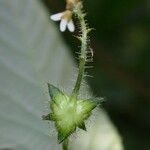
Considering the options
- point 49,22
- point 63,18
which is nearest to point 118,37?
point 49,22

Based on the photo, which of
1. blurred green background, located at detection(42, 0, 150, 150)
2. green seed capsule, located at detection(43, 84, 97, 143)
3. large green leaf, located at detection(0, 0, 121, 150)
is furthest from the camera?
blurred green background, located at detection(42, 0, 150, 150)

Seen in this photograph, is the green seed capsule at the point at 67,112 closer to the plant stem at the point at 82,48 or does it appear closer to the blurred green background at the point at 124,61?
the plant stem at the point at 82,48

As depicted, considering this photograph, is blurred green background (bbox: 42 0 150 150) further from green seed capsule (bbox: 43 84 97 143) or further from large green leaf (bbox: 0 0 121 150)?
green seed capsule (bbox: 43 84 97 143)

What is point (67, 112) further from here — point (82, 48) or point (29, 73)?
point (29, 73)

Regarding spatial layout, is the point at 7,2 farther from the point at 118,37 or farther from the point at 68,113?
the point at 118,37

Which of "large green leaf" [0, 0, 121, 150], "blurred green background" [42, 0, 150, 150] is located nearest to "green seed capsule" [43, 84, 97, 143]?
"large green leaf" [0, 0, 121, 150]

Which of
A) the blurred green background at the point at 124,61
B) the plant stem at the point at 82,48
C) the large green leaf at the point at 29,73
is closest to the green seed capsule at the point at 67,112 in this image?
the plant stem at the point at 82,48
